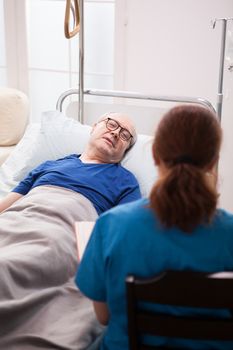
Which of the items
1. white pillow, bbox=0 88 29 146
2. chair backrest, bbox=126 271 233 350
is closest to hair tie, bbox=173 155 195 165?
chair backrest, bbox=126 271 233 350

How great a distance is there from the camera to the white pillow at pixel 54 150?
230 cm

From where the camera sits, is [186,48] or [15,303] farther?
[186,48]

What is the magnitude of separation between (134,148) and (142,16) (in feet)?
3.61

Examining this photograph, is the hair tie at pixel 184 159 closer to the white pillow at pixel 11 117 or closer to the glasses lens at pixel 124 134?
the glasses lens at pixel 124 134

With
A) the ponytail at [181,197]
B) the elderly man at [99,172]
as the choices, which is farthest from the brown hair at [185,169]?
the elderly man at [99,172]

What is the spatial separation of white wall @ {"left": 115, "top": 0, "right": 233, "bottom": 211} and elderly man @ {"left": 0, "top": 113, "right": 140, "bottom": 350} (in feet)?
2.87

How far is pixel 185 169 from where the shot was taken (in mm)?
1026

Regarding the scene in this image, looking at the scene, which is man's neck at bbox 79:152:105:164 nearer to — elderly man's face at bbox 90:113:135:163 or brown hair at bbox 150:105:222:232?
elderly man's face at bbox 90:113:135:163

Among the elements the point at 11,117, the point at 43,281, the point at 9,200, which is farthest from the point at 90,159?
the point at 11,117

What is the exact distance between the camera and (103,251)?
1102mm

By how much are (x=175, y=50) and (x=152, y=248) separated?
2188 millimetres

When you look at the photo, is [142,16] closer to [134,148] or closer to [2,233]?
[134,148]

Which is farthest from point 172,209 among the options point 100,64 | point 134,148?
point 100,64

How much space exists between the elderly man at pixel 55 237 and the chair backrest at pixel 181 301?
1.23ft
